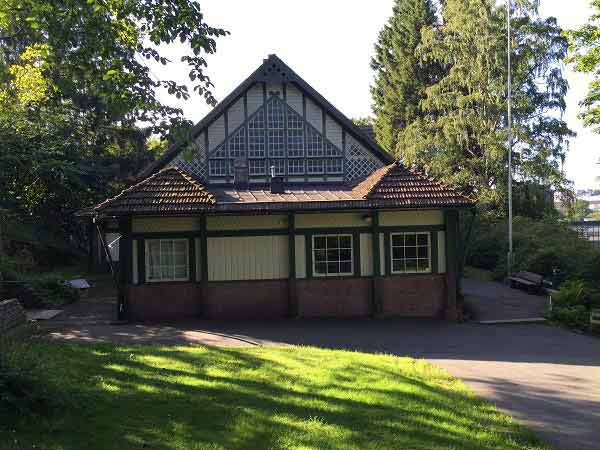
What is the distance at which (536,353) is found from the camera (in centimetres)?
1213

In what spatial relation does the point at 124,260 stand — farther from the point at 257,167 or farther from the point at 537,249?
the point at 537,249

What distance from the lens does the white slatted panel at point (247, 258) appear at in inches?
619

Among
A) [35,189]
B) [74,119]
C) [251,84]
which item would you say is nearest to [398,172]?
[251,84]

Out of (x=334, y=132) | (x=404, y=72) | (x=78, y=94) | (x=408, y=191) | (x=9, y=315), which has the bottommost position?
(x=9, y=315)

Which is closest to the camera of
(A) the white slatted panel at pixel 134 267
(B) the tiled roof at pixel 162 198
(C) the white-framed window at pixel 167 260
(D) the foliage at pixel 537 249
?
(B) the tiled roof at pixel 162 198

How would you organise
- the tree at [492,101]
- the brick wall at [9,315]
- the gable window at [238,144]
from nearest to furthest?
the brick wall at [9,315]
the gable window at [238,144]
the tree at [492,101]

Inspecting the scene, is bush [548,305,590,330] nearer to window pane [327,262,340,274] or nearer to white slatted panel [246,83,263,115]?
window pane [327,262,340,274]

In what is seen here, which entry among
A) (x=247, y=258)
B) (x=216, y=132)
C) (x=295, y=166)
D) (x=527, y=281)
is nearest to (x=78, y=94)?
(x=216, y=132)

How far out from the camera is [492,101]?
32.2 metres

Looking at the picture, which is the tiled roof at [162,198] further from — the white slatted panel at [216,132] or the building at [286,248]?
the white slatted panel at [216,132]

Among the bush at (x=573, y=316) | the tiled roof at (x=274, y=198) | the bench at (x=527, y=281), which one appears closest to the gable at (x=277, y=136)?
the tiled roof at (x=274, y=198)

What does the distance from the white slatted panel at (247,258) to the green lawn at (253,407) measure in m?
5.70

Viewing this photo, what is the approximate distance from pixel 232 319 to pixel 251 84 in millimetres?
7546

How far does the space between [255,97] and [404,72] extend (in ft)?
85.7
